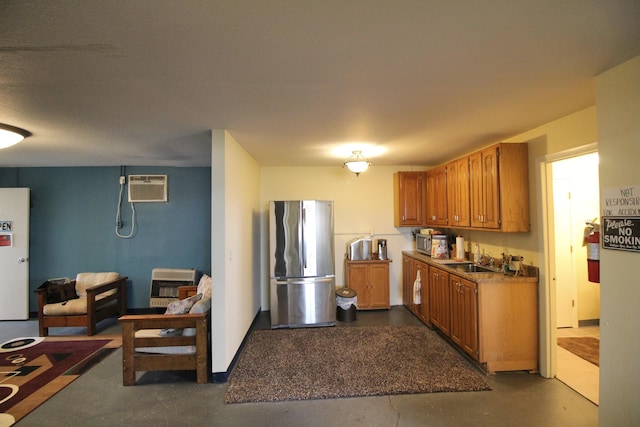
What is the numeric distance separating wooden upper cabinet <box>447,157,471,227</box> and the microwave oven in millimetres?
600

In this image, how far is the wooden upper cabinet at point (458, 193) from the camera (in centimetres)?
351

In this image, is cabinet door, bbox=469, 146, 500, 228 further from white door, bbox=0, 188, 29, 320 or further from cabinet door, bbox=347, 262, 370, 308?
white door, bbox=0, 188, 29, 320

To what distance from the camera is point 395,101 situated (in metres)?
2.15

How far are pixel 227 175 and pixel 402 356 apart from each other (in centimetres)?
273

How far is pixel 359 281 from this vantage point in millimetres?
4543

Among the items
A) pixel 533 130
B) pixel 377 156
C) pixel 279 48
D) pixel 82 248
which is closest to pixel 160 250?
pixel 82 248

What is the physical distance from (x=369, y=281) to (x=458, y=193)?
193 centimetres

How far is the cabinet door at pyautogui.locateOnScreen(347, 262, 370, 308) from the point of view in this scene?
454cm

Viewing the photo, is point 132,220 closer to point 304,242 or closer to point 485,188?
point 304,242

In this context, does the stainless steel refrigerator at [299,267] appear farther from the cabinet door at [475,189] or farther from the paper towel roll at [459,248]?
the cabinet door at [475,189]

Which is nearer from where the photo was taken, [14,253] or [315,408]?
[315,408]

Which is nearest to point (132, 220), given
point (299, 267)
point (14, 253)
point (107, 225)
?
point (107, 225)

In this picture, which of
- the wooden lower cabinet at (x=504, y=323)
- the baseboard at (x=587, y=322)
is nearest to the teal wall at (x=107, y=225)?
the wooden lower cabinet at (x=504, y=323)

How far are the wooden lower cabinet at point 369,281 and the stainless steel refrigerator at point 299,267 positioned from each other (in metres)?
0.56
